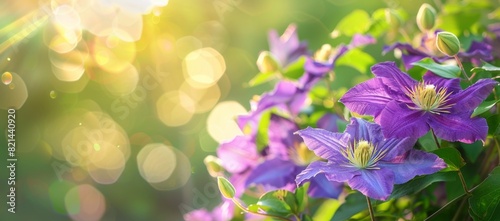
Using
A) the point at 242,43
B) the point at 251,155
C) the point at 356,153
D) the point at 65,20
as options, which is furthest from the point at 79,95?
the point at 356,153

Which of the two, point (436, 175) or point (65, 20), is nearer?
point (436, 175)

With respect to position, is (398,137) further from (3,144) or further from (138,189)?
(138,189)

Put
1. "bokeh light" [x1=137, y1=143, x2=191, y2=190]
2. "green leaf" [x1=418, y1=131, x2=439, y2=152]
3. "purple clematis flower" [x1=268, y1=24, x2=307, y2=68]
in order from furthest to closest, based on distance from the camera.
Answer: "bokeh light" [x1=137, y1=143, x2=191, y2=190] → "purple clematis flower" [x1=268, y1=24, x2=307, y2=68] → "green leaf" [x1=418, y1=131, x2=439, y2=152]

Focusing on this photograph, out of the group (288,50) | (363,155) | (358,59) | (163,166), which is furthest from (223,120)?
(363,155)

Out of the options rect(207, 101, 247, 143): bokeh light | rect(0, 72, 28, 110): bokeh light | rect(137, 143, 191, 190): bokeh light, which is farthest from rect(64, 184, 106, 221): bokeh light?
rect(0, 72, 28, 110): bokeh light

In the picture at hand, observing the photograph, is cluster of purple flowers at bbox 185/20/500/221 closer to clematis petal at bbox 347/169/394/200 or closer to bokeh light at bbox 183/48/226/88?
clematis petal at bbox 347/169/394/200
